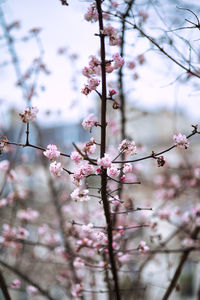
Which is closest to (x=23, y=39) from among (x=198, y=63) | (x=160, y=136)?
(x=198, y=63)

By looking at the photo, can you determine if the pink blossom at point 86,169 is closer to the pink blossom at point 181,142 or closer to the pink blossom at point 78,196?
the pink blossom at point 78,196

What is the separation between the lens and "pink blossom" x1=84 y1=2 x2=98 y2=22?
164cm

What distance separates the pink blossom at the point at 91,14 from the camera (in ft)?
5.39

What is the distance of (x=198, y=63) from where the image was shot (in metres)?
2.15

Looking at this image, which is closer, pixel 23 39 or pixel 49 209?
pixel 23 39

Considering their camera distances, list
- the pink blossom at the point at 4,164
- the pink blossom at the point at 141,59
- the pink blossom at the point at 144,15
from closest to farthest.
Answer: the pink blossom at the point at 4,164, the pink blossom at the point at 144,15, the pink blossom at the point at 141,59

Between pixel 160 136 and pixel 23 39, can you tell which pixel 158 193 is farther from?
pixel 160 136

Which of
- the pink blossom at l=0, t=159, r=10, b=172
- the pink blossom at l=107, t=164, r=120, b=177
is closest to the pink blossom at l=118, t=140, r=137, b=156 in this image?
the pink blossom at l=107, t=164, r=120, b=177

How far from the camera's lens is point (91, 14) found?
1647 millimetres

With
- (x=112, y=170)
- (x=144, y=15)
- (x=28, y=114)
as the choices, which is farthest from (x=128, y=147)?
(x=144, y=15)

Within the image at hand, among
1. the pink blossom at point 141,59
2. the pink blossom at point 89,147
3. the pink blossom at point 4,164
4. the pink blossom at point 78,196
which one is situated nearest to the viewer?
the pink blossom at point 89,147

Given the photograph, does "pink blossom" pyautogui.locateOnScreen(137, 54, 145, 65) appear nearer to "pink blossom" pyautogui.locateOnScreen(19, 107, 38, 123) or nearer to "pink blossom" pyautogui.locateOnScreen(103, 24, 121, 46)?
"pink blossom" pyautogui.locateOnScreen(103, 24, 121, 46)

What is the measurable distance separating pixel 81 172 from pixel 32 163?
5612mm

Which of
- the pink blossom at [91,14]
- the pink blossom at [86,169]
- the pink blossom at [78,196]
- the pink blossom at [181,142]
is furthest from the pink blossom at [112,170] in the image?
the pink blossom at [91,14]
